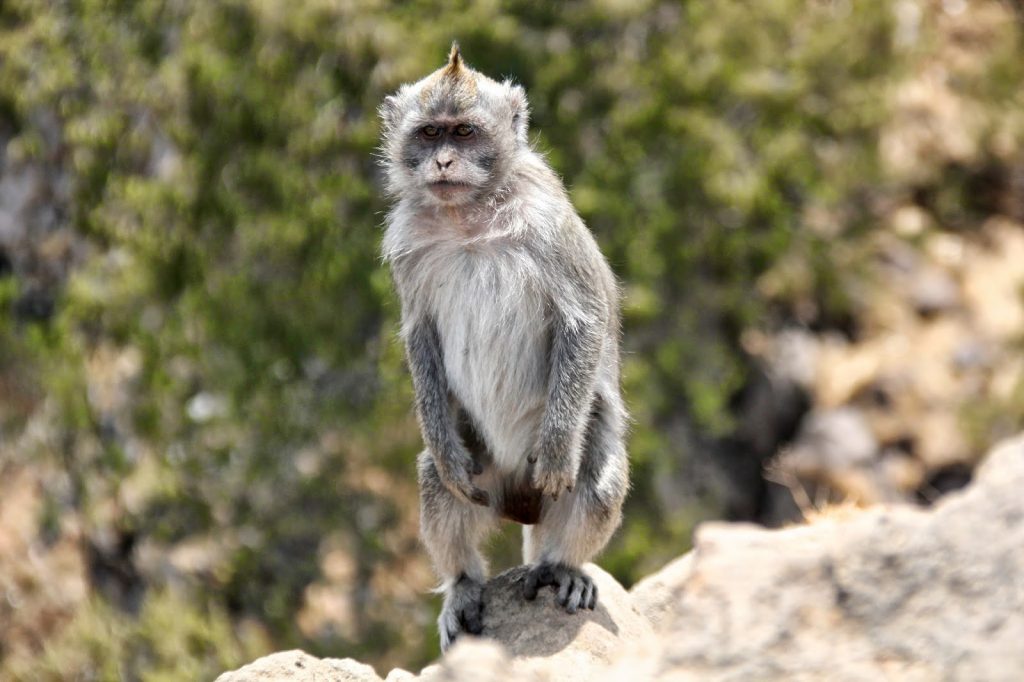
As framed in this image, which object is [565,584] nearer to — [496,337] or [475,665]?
[496,337]

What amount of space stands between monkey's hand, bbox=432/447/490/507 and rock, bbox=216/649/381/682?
3.36 feet

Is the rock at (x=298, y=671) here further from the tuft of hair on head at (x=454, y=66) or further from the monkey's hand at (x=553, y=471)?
the tuft of hair on head at (x=454, y=66)

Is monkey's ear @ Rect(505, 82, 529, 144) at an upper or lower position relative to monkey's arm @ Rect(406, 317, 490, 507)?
upper

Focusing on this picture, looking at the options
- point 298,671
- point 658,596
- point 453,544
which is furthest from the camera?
point 658,596

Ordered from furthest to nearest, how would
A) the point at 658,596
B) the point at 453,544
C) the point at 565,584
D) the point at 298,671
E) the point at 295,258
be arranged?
the point at 295,258 < the point at 658,596 < the point at 453,544 < the point at 565,584 < the point at 298,671

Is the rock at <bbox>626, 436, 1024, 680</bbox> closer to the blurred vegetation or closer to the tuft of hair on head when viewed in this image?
the tuft of hair on head

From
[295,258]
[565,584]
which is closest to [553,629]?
[565,584]

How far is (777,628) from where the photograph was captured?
4.71 metres

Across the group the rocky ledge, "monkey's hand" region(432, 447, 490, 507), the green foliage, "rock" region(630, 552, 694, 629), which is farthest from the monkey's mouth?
the green foliage

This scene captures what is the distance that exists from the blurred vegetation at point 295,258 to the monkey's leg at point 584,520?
7898 millimetres

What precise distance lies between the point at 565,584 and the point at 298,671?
1432 mm

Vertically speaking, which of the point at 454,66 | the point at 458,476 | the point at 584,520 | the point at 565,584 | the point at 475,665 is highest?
the point at 454,66

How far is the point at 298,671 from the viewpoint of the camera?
7102 millimetres

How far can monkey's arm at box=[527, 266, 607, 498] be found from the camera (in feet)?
24.2
